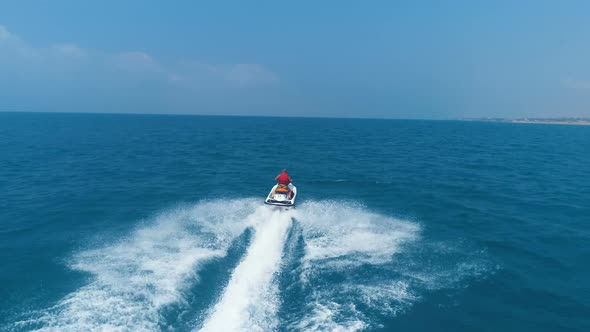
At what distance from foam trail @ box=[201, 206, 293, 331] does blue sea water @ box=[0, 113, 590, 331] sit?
3.7 inches

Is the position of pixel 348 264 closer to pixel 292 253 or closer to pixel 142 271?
pixel 292 253

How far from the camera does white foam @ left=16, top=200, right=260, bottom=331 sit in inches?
522

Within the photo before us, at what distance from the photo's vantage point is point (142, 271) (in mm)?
16828

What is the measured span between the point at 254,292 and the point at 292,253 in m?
4.55

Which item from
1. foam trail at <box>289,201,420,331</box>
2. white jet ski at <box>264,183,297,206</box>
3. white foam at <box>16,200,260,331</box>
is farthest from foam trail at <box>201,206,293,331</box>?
white jet ski at <box>264,183,297,206</box>

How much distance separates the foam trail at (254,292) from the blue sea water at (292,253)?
0.31ft

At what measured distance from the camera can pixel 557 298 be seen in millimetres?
15562

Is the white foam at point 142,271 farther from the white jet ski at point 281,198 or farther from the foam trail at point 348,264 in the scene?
the foam trail at point 348,264

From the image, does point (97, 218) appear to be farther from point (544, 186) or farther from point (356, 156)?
point (544, 186)

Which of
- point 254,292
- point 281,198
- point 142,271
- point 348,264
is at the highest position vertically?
point 281,198

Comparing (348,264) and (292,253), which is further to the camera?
(292,253)

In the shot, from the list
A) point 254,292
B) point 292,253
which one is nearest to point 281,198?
point 292,253

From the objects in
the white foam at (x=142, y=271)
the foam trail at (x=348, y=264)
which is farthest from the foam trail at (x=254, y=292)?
the white foam at (x=142, y=271)

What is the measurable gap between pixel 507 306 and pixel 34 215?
109ft
